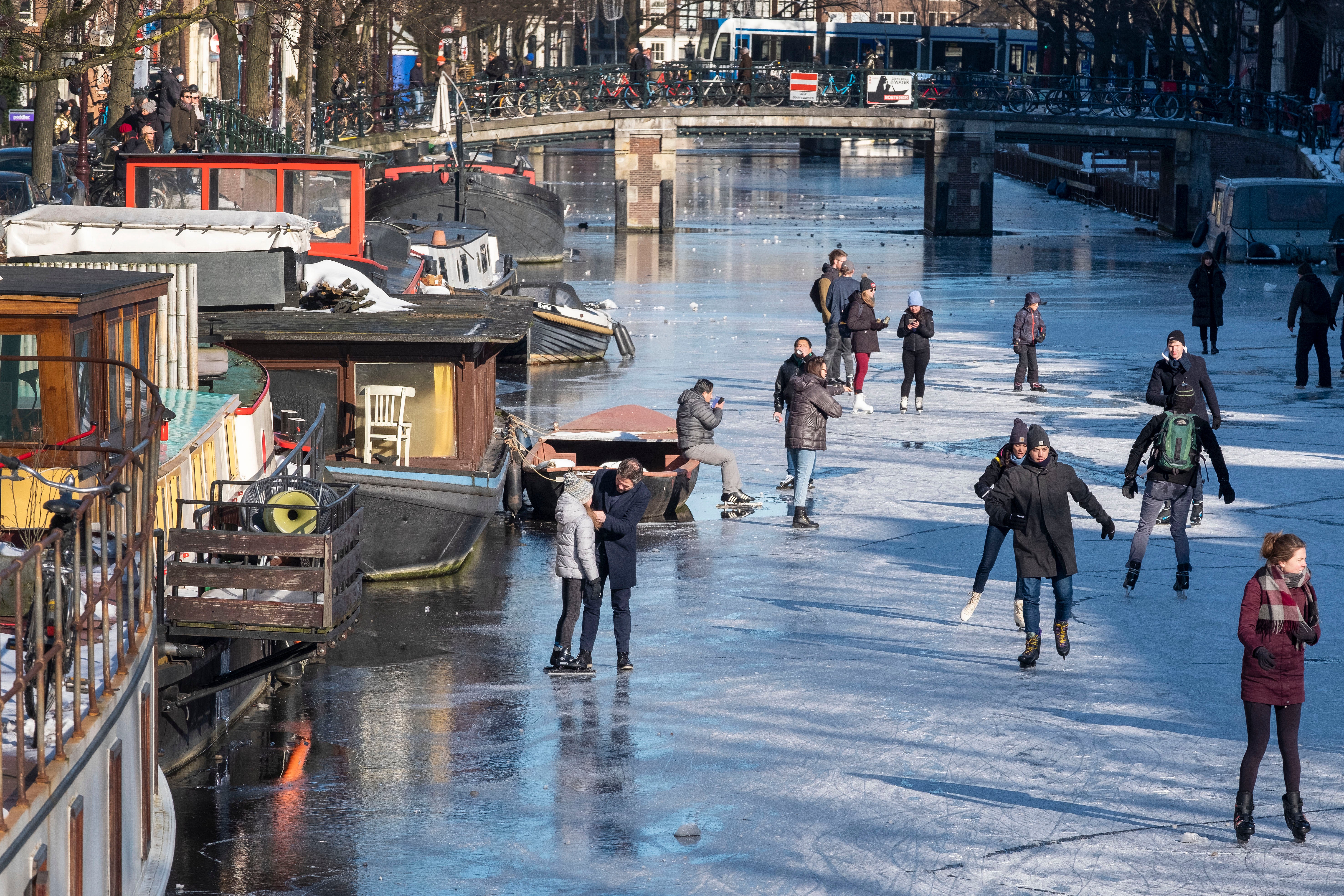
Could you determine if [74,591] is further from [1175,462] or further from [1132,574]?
[1132,574]

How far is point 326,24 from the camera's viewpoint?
4644 cm

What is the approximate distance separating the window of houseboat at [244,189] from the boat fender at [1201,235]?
106 ft

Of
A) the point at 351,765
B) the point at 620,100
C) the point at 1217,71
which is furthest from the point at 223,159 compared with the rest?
the point at 1217,71

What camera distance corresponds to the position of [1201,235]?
165ft

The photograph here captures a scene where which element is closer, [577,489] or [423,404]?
[577,489]

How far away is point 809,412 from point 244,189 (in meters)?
8.66

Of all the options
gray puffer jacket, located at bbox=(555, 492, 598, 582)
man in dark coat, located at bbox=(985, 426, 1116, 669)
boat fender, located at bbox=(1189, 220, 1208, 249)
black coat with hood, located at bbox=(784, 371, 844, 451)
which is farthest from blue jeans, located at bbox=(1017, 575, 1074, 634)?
boat fender, located at bbox=(1189, 220, 1208, 249)

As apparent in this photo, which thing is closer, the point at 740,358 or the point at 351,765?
the point at 351,765

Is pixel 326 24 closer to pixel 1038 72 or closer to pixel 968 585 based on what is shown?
pixel 968 585

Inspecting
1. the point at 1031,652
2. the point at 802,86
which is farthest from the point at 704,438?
the point at 802,86

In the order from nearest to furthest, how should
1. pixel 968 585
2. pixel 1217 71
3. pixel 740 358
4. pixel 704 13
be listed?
1. pixel 968 585
2. pixel 740 358
3. pixel 1217 71
4. pixel 704 13

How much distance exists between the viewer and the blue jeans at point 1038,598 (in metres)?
12.6

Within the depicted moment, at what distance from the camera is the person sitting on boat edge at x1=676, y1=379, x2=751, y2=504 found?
18.5m

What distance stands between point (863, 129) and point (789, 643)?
47563 mm
